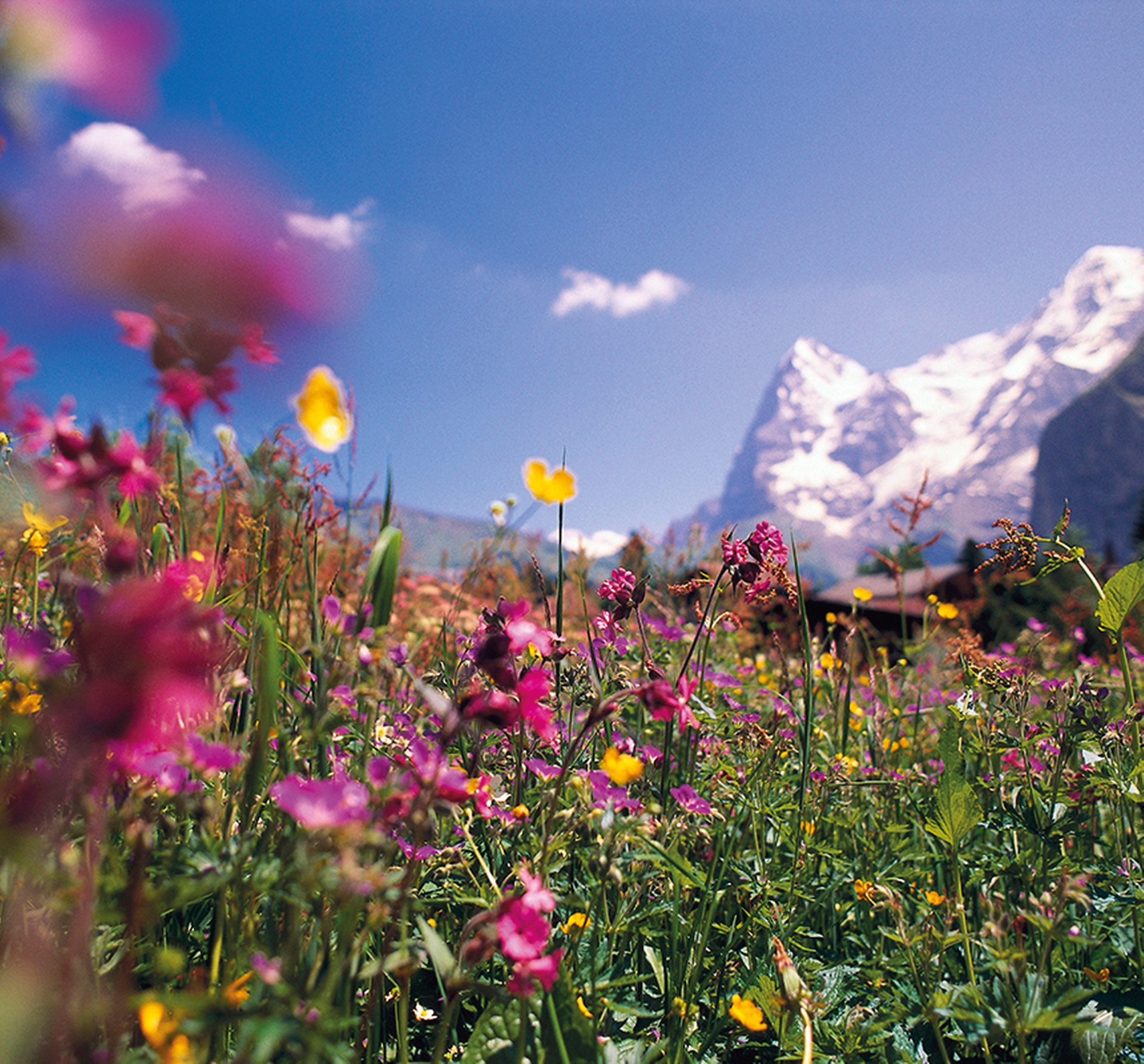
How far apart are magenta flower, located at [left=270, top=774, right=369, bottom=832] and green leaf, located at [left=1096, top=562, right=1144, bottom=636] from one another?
1954 millimetres

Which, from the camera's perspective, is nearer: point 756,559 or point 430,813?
point 430,813

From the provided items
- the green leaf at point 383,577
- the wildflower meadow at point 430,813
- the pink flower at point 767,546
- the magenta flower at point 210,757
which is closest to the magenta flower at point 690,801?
the wildflower meadow at point 430,813

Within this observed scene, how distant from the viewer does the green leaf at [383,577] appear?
3.36ft

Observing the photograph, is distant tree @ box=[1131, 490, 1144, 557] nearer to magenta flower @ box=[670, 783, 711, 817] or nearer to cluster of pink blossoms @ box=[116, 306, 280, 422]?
magenta flower @ box=[670, 783, 711, 817]

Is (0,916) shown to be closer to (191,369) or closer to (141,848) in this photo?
(141,848)

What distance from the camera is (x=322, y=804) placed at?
818 millimetres

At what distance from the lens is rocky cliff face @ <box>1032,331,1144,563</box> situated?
13550 cm

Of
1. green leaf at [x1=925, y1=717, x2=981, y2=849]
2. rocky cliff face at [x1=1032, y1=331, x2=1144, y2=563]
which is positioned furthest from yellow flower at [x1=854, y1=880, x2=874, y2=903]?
rocky cliff face at [x1=1032, y1=331, x2=1144, y2=563]

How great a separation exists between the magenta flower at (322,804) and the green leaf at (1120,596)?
1.95 meters

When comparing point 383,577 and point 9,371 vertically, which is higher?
point 9,371

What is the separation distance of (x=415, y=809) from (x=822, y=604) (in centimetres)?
2446

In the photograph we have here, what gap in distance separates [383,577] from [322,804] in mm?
350

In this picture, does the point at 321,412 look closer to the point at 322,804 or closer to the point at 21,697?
the point at 322,804

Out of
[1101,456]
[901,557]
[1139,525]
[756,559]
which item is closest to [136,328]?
[756,559]
